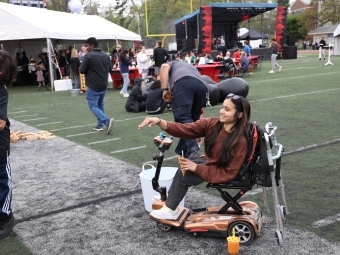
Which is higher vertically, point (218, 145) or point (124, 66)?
point (124, 66)

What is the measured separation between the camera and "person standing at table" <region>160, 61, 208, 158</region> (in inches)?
202

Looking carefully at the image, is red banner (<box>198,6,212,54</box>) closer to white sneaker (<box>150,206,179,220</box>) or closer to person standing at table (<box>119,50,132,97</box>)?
person standing at table (<box>119,50,132,97</box>)

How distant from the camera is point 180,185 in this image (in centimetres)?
351

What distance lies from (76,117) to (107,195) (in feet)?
19.6

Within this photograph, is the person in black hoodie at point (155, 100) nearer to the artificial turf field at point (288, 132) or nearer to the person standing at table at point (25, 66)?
the artificial turf field at point (288, 132)

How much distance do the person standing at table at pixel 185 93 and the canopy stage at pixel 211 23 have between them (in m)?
22.6

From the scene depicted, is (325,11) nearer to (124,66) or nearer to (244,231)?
(124,66)

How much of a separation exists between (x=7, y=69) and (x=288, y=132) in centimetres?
524

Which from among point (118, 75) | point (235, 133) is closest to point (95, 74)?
point (235, 133)

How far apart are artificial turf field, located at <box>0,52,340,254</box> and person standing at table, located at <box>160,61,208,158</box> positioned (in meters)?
0.71

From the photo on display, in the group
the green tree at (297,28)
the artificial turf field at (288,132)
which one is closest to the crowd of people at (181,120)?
the artificial turf field at (288,132)

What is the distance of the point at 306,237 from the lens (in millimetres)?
3449

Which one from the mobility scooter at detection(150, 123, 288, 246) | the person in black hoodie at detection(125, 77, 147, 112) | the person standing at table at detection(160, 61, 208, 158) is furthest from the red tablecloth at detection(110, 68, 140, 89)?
the mobility scooter at detection(150, 123, 288, 246)

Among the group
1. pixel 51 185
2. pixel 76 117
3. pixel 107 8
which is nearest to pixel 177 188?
pixel 51 185
